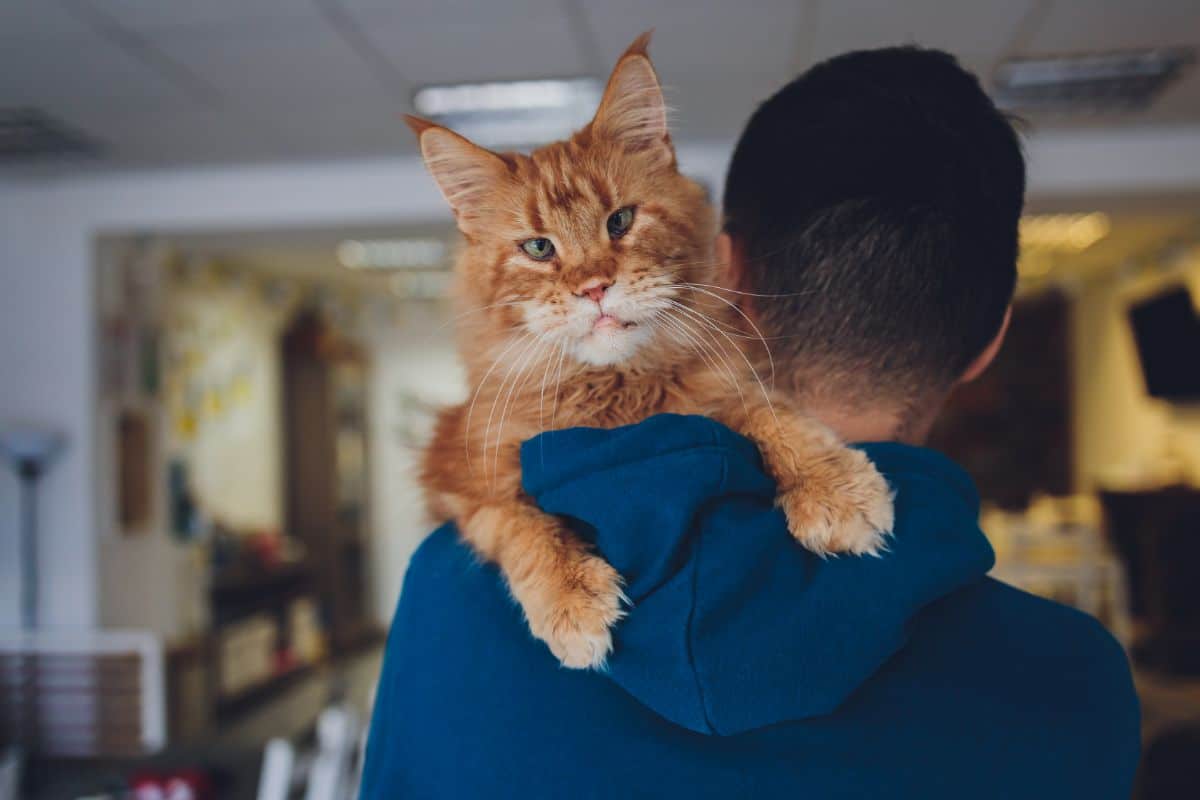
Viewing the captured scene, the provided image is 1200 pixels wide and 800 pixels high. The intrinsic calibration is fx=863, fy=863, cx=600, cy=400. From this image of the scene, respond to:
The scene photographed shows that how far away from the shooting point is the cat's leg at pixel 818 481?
2.37 feet

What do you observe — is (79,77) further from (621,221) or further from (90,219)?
(621,221)

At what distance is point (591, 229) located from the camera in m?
0.94

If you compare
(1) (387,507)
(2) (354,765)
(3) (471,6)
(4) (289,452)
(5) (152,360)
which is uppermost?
(3) (471,6)

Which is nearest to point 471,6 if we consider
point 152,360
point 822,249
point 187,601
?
point 822,249

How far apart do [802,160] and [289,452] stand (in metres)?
6.77

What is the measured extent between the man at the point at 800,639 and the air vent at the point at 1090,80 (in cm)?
308

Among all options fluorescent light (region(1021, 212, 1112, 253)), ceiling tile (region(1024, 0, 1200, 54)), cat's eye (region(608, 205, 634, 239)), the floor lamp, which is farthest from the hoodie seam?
fluorescent light (region(1021, 212, 1112, 253))

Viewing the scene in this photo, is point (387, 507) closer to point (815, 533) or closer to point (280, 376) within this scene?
point (280, 376)

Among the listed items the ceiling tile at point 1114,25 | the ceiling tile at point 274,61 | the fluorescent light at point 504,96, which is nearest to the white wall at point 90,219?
the fluorescent light at point 504,96

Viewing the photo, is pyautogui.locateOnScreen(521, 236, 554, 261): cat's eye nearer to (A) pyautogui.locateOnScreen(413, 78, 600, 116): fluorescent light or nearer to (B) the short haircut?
(B) the short haircut

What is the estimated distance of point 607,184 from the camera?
3.11 ft

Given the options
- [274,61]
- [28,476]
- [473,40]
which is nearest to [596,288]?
[473,40]

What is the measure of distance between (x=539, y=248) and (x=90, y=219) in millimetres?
4602

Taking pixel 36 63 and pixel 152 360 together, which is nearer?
pixel 36 63
